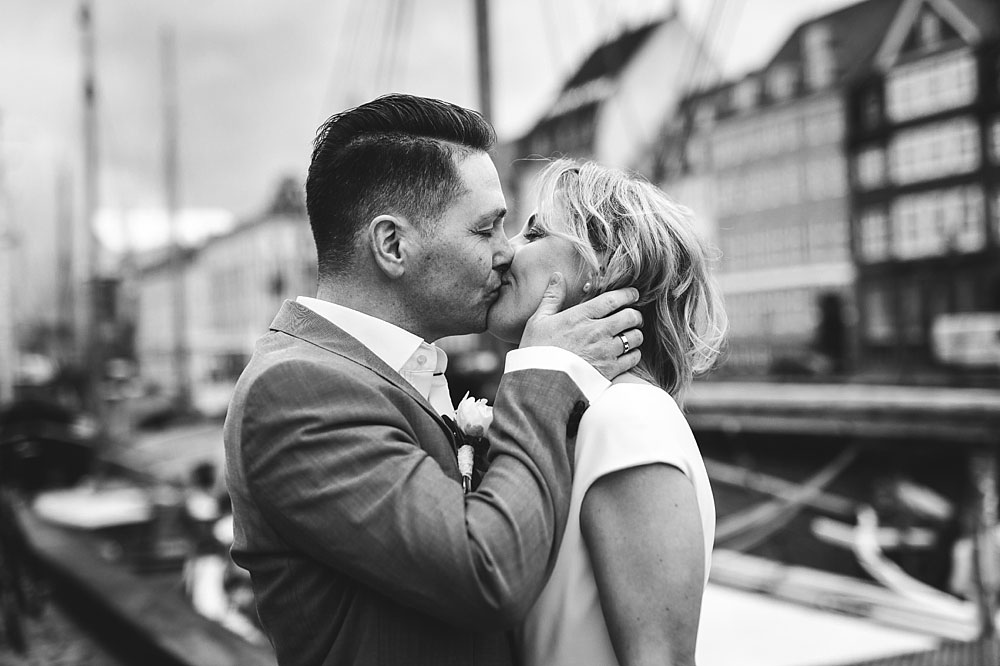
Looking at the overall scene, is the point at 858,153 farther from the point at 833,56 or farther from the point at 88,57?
the point at 88,57

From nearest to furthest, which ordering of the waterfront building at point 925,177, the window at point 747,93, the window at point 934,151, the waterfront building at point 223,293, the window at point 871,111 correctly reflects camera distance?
the waterfront building at point 925,177, the window at point 934,151, the window at point 871,111, the window at point 747,93, the waterfront building at point 223,293

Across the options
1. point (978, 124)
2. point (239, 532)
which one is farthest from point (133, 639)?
point (978, 124)

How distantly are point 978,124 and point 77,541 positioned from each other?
1664 inches

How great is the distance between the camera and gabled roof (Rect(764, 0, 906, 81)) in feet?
163

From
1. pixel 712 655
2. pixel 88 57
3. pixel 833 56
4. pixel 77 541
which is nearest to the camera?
pixel 712 655

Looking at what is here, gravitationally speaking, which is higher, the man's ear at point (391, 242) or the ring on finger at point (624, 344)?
the man's ear at point (391, 242)

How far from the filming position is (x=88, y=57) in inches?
562

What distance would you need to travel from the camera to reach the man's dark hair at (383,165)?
1.65 metres

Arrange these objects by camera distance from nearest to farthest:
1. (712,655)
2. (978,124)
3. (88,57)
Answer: (712,655), (88,57), (978,124)

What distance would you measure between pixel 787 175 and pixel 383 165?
56.1 meters

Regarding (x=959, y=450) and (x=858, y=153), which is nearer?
(x=959, y=450)

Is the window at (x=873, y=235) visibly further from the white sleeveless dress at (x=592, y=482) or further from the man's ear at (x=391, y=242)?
the man's ear at (x=391, y=242)

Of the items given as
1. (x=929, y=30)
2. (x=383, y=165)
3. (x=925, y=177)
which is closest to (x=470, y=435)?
(x=383, y=165)

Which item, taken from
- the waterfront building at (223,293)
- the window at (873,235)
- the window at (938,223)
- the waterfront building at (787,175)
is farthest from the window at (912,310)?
the waterfront building at (223,293)
